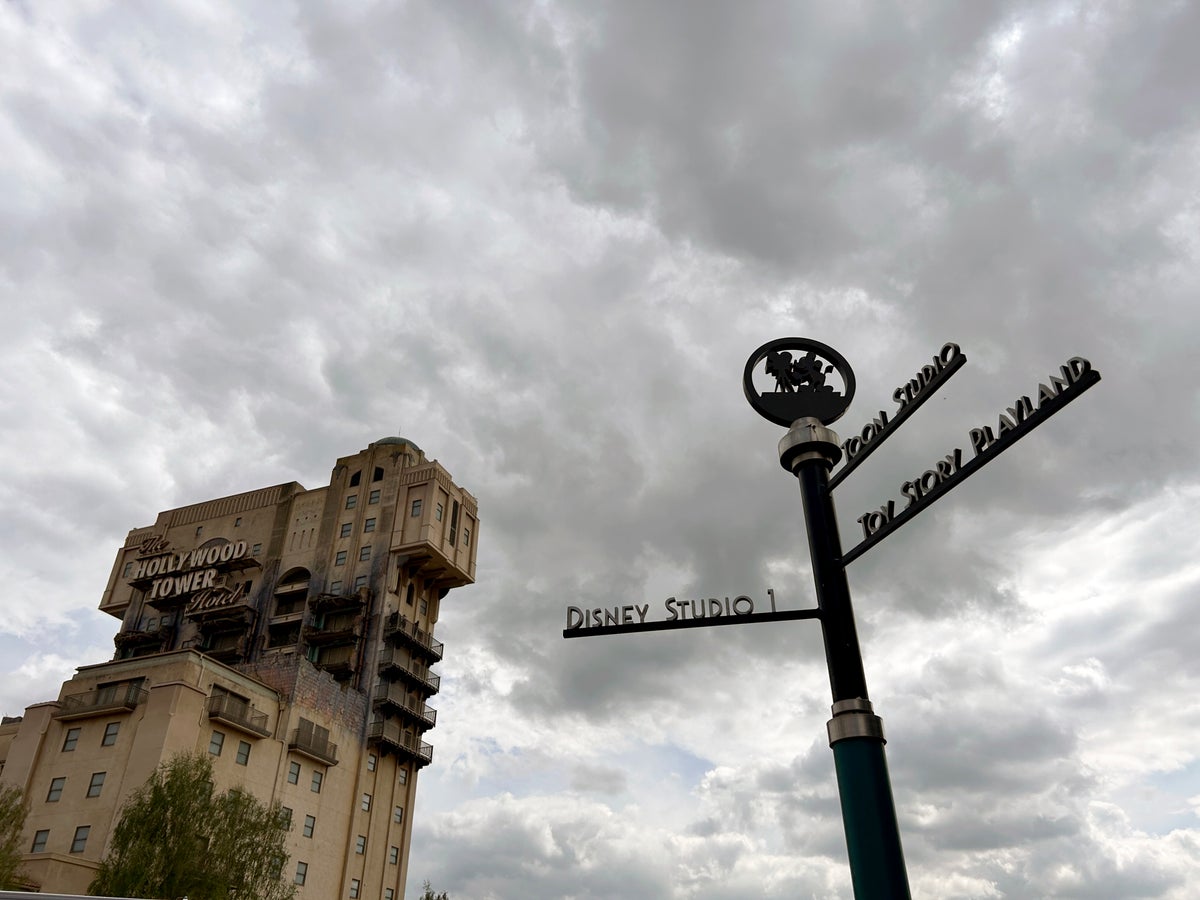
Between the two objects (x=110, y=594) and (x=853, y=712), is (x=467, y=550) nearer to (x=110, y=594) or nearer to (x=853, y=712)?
(x=110, y=594)

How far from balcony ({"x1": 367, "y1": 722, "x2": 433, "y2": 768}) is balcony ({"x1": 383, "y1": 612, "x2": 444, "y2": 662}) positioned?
6431 millimetres

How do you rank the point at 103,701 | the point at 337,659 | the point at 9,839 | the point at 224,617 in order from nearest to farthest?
the point at 9,839, the point at 103,701, the point at 337,659, the point at 224,617

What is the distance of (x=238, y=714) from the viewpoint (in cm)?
5400

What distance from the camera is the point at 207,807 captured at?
3750 centimetres

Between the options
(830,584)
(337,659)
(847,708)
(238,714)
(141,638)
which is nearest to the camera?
(847,708)

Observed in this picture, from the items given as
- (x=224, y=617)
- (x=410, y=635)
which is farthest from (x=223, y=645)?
(x=410, y=635)

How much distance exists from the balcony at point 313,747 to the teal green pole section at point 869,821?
56.5 m

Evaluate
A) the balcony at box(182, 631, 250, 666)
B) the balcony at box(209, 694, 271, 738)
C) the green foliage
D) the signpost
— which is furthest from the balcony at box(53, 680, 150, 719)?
the signpost

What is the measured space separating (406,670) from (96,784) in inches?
944

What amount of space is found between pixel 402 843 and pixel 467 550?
2467cm

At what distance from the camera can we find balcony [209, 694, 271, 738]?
172ft

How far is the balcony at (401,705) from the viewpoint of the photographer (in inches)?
2630

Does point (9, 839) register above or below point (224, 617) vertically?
below

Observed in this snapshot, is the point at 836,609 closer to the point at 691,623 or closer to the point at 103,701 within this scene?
the point at 691,623
